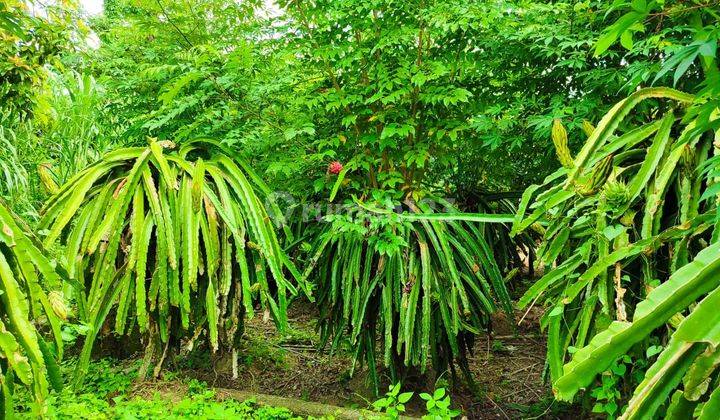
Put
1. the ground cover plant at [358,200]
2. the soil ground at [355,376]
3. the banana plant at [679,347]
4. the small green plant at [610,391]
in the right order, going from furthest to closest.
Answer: the soil ground at [355,376] → the ground cover plant at [358,200] → the small green plant at [610,391] → the banana plant at [679,347]

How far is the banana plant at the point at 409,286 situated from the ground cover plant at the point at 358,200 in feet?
0.05

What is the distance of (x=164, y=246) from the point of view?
2182 millimetres

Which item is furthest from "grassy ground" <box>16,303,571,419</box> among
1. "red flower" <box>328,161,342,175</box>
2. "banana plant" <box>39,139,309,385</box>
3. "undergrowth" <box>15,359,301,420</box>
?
"red flower" <box>328,161,342,175</box>

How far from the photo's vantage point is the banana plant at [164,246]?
217cm

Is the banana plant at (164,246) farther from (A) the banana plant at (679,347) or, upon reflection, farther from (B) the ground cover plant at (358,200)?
(A) the banana plant at (679,347)

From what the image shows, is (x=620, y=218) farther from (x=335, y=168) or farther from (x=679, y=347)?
(x=335, y=168)

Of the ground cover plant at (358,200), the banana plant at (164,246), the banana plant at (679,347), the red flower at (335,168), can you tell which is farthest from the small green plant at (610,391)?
the red flower at (335,168)

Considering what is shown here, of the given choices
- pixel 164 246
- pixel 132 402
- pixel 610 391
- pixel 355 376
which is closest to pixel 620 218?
pixel 610 391

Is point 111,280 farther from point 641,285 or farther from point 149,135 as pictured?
point 641,285

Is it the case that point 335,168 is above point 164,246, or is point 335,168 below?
above

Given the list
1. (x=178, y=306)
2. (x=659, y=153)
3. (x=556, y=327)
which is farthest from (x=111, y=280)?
(x=659, y=153)

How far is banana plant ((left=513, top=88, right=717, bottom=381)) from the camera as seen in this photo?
176 cm

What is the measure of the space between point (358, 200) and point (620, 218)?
1.17 meters

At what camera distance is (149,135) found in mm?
2877
